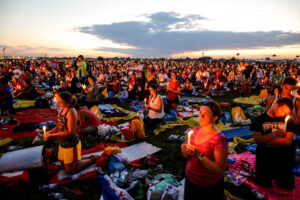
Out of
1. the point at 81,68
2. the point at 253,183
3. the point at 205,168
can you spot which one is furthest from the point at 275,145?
the point at 81,68

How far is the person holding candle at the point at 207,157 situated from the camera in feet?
6.56

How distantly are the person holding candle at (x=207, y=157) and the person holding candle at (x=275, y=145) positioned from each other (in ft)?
4.42

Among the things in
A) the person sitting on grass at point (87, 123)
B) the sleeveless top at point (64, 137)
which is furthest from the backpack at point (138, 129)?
the sleeveless top at point (64, 137)

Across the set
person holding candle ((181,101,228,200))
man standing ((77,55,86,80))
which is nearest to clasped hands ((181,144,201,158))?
person holding candle ((181,101,228,200))

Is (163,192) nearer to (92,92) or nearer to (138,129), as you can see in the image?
(138,129)

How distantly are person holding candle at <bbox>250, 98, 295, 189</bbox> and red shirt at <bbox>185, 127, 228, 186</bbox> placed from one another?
1384 millimetres

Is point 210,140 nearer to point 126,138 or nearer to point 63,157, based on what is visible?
point 63,157

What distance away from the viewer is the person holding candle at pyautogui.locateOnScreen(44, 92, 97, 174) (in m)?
3.46

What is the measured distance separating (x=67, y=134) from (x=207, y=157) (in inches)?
103

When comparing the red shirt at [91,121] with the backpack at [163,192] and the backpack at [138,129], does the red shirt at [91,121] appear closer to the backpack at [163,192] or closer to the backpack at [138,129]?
the backpack at [138,129]

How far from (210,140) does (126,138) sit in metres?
3.85

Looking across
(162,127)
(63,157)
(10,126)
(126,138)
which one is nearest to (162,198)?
(63,157)

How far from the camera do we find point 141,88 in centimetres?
1113

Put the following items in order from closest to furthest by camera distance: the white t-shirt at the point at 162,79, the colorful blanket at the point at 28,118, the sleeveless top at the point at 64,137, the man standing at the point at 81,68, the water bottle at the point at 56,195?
the water bottle at the point at 56,195 → the sleeveless top at the point at 64,137 → the colorful blanket at the point at 28,118 → the man standing at the point at 81,68 → the white t-shirt at the point at 162,79
